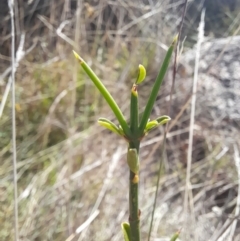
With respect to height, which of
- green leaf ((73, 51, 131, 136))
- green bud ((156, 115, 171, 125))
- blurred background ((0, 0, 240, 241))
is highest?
green leaf ((73, 51, 131, 136))

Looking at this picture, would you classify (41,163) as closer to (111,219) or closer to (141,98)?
(111,219)

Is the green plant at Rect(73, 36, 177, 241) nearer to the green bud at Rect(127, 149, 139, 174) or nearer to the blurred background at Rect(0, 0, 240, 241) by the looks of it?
the green bud at Rect(127, 149, 139, 174)

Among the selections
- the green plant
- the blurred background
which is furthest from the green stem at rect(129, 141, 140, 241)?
the blurred background

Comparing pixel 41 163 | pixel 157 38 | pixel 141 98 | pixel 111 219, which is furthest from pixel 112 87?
pixel 111 219

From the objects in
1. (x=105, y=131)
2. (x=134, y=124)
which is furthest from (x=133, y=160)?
(x=105, y=131)

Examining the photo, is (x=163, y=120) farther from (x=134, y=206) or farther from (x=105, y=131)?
(x=105, y=131)

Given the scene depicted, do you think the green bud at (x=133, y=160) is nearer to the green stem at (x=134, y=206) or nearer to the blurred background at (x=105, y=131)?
the green stem at (x=134, y=206)
